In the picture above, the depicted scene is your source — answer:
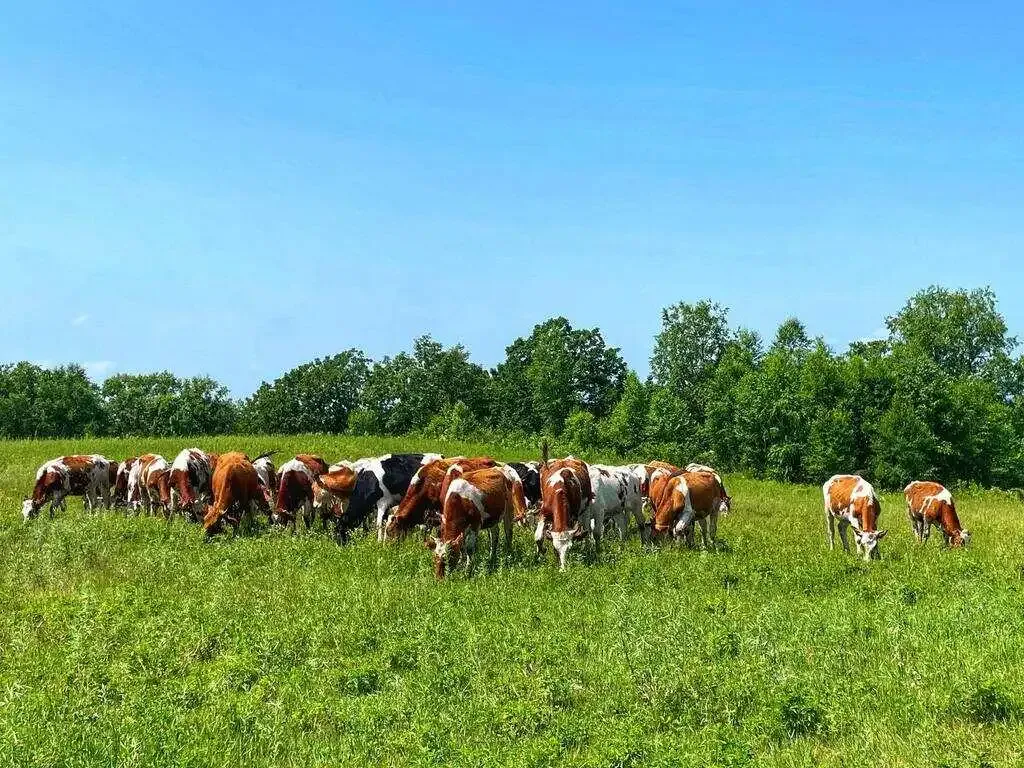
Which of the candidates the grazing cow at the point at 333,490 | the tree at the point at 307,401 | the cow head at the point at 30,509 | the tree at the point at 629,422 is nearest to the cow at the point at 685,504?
the grazing cow at the point at 333,490

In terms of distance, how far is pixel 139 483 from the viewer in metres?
25.9

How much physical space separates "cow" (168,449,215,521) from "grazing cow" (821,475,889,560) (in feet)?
54.9

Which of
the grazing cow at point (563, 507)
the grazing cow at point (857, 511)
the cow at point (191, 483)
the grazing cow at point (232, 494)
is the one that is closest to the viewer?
the grazing cow at point (563, 507)

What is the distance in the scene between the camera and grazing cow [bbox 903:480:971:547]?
21.6 metres

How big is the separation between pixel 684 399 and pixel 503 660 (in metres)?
71.2

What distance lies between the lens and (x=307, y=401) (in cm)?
10644

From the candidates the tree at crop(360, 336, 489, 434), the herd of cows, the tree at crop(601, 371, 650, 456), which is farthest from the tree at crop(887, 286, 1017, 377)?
the herd of cows

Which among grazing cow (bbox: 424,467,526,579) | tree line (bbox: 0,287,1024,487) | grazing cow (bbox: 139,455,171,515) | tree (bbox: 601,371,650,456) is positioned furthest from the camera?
tree (bbox: 601,371,650,456)

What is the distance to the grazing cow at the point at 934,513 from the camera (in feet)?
71.0

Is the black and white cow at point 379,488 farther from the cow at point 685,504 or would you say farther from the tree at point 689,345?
the tree at point 689,345

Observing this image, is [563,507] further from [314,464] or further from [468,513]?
[314,464]

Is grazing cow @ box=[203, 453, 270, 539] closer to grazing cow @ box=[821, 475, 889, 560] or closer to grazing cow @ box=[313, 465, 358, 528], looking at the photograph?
grazing cow @ box=[313, 465, 358, 528]

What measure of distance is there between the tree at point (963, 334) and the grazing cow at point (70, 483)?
73238 mm

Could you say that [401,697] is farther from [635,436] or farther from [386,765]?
[635,436]
